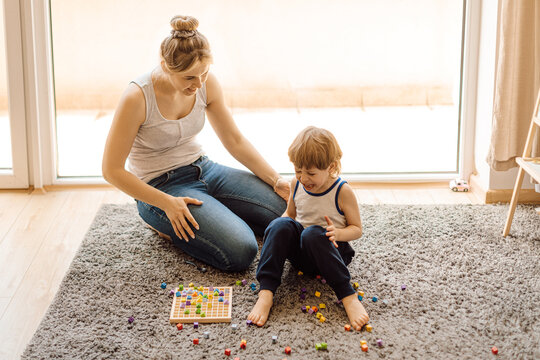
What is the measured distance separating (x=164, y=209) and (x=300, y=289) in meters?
0.56

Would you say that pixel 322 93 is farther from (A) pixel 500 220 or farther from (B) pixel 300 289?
(B) pixel 300 289

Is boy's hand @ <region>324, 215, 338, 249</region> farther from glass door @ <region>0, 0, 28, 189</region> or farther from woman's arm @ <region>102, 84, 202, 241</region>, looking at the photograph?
glass door @ <region>0, 0, 28, 189</region>

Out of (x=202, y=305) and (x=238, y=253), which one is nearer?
(x=202, y=305)

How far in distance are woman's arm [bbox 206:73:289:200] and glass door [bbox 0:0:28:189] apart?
1.06m

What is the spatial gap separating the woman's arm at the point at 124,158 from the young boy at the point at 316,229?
0.36 m

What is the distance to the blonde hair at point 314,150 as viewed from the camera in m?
2.04

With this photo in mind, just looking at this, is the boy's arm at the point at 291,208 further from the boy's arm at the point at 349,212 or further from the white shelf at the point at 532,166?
the white shelf at the point at 532,166

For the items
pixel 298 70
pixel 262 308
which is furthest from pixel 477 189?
pixel 262 308

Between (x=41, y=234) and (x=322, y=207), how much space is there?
1.24 metres

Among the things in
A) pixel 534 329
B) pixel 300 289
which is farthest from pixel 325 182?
pixel 534 329

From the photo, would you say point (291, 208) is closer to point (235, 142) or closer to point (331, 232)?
point (331, 232)

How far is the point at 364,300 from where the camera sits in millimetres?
2129

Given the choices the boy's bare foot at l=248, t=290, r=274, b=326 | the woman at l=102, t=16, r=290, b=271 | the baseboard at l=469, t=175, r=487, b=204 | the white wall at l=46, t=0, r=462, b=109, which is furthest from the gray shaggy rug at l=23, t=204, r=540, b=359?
the white wall at l=46, t=0, r=462, b=109

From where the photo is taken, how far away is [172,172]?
2516 mm
